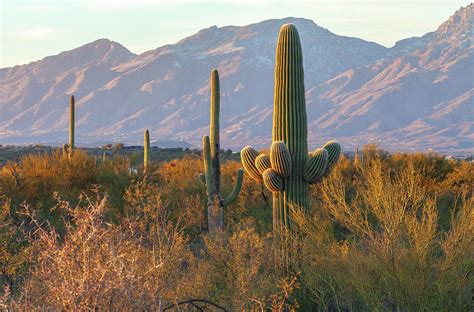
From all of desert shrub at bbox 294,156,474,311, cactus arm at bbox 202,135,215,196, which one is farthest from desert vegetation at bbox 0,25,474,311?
cactus arm at bbox 202,135,215,196

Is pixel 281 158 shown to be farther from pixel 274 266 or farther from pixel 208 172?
pixel 208 172

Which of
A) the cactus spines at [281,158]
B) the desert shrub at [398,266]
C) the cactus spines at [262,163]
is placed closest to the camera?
the desert shrub at [398,266]

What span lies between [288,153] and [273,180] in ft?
1.67

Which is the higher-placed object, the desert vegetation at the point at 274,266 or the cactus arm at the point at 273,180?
the cactus arm at the point at 273,180

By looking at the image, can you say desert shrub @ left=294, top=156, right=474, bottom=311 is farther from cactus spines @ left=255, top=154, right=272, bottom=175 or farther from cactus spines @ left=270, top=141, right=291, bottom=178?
cactus spines @ left=255, top=154, right=272, bottom=175

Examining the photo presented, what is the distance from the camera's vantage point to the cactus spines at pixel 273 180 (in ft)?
43.8

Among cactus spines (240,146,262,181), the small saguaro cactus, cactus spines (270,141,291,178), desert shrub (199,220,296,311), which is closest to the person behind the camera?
desert shrub (199,220,296,311)

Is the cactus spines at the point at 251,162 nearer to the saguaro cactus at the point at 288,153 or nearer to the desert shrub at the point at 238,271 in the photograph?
the saguaro cactus at the point at 288,153

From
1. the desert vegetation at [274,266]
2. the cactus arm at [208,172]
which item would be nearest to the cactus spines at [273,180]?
the desert vegetation at [274,266]

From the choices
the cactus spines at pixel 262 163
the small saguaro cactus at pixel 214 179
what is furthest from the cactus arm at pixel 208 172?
the cactus spines at pixel 262 163

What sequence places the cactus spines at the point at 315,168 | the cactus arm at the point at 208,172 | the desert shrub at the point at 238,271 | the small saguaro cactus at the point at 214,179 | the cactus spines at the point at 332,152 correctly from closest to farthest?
the desert shrub at the point at 238,271 → the cactus spines at the point at 315,168 → the cactus spines at the point at 332,152 → the small saguaro cactus at the point at 214,179 → the cactus arm at the point at 208,172

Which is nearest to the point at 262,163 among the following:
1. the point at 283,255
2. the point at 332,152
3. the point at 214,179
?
the point at 332,152

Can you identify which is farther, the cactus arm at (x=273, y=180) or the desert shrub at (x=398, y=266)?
the cactus arm at (x=273, y=180)

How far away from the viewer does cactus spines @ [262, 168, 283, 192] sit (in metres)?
13.4
